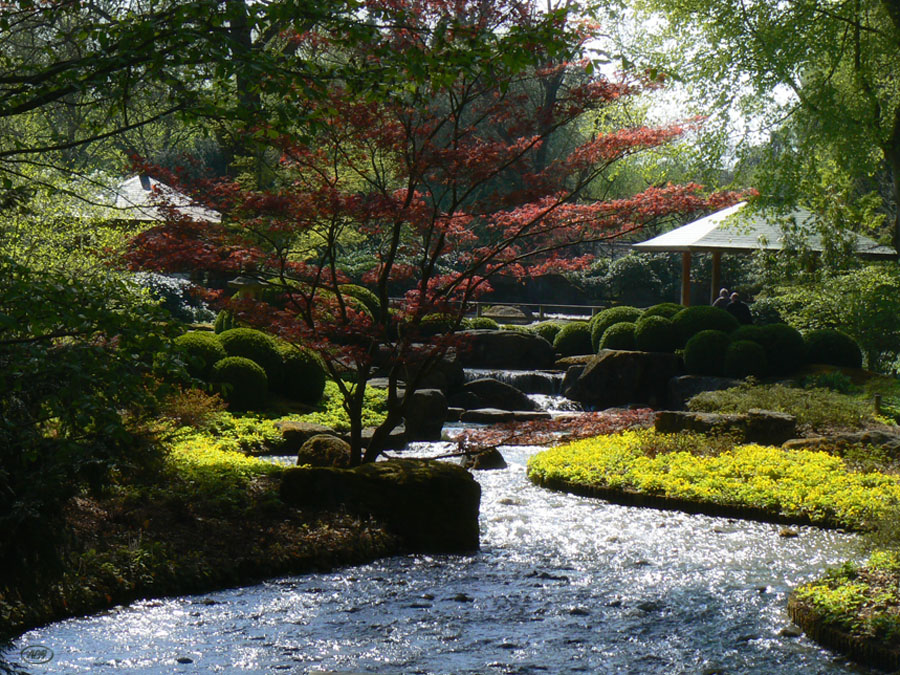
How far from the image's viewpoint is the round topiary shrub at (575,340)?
22.4 m

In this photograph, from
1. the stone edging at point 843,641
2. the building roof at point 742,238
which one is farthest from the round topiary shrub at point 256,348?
the stone edging at point 843,641

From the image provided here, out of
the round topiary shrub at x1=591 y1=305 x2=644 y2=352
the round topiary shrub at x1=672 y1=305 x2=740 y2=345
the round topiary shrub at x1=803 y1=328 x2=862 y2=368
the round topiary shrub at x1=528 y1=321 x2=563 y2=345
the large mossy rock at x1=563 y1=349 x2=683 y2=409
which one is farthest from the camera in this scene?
the round topiary shrub at x1=528 y1=321 x2=563 y2=345

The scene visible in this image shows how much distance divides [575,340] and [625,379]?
165 inches

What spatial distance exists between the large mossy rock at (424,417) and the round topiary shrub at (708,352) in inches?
240

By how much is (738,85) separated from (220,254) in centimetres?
1353

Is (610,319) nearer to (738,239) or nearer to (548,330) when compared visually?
(548,330)

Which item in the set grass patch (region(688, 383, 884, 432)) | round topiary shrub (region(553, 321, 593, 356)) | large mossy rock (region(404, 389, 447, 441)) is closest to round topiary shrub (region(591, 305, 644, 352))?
round topiary shrub (region(553, 321, 593, 356))

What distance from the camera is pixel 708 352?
711 inches

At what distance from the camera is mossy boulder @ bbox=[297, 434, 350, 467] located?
9.77 meters

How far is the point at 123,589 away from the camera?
248 inches

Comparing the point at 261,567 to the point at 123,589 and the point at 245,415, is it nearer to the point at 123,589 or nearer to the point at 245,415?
the point at 123,589

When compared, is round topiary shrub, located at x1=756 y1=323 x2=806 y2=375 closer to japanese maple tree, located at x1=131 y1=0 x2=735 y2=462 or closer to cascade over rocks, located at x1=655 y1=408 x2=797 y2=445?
cascade over rocks, located at x1=655 y1=408 x2=797 y2=445

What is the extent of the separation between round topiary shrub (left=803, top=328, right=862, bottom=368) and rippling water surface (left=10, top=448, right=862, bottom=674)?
10644 mm

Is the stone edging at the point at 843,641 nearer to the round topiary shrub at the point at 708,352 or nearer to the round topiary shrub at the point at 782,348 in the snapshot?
the round topiary shrub at the point at 708,352
